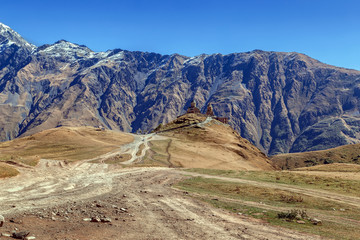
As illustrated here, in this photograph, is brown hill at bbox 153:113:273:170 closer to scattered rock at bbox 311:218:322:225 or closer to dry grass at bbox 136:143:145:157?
dry grass at bbox 136:143:145:157

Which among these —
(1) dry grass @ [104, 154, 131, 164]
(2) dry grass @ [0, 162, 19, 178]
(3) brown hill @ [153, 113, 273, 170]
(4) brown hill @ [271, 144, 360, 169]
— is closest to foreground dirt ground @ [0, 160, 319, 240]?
(2) dry grass @ [0, 162, 19, 178]

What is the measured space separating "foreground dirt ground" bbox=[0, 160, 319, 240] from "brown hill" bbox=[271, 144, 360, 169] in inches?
3720

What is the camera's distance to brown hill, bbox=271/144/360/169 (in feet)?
344

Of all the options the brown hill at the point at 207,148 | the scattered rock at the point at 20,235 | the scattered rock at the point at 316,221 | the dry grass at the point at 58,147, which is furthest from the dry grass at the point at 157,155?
the scattered rock at the point at 20,235

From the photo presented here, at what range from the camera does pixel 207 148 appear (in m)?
99.0

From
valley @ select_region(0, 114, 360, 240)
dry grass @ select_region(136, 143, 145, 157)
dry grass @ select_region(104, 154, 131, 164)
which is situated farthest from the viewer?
dry grass @ select_region(136, 143, 145, 157)

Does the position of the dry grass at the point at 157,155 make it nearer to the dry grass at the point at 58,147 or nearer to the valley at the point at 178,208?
the dry grass at the point at 58,147

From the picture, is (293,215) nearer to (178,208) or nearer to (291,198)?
(291,198)

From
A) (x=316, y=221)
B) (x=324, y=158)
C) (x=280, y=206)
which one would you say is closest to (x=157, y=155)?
(x=280, y=206)

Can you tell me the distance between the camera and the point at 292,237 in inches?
674

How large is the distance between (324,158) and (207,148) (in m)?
48.6

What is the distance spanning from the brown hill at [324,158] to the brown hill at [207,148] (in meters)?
16.8

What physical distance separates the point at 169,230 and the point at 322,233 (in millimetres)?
9554

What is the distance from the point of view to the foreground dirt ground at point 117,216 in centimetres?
1625
